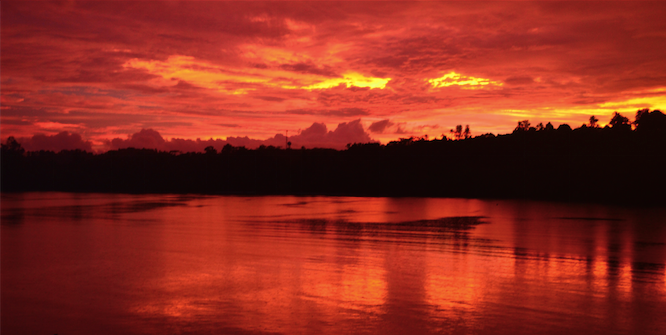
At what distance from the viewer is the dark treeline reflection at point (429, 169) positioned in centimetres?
4516

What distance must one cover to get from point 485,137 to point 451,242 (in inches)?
2229

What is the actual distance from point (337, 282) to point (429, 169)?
172ft

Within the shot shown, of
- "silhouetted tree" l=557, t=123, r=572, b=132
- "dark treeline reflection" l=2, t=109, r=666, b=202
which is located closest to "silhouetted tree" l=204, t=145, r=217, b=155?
"dark treeline reflection" l=2, t=109, r=666, b=202

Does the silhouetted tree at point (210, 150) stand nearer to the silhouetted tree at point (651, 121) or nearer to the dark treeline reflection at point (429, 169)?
the dark treeline reflection at point (429, 169)

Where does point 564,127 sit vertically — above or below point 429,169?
above

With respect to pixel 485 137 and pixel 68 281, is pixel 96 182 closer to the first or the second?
pixel 485 137

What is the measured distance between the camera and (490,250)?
12.1 metres

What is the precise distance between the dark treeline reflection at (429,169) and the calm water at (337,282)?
3189cm

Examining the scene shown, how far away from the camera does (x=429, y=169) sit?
59.7 metres

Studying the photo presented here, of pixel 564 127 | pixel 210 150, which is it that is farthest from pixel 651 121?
pixel 210 150

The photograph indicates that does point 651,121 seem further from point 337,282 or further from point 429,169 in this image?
point 337,282

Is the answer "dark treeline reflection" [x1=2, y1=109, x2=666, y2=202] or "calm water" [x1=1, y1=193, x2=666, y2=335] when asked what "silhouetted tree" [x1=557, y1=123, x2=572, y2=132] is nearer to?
"dark treeline reflection" [x1=2, y1=109, x2=666, y2=202]

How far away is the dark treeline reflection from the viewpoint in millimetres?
45156

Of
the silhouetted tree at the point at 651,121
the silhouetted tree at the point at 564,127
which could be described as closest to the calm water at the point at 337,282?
the silhouetted tree at the point at 651,121
